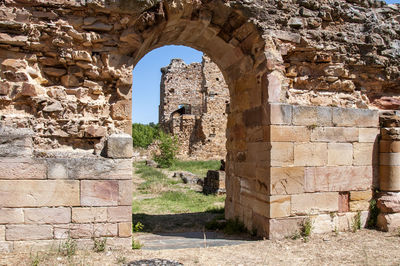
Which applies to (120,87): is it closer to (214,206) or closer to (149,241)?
(149,241)

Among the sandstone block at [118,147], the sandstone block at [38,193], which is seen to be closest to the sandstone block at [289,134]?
the sandstone block at [118,147]

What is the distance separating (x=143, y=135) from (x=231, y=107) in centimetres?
2433

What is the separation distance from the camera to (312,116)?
5582mm

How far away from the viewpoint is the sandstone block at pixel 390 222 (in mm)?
5668

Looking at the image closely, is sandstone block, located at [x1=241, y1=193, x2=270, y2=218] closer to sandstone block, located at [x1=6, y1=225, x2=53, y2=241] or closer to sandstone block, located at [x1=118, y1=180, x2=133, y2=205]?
sandstone block, located at [x1=118, y1=180, x2=133, y2=205]

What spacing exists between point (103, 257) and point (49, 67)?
269cm

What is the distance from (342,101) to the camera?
6.11 meters

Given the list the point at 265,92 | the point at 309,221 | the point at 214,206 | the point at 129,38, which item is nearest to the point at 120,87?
the point at 129,38

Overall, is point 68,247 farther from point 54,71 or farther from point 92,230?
point 54,71

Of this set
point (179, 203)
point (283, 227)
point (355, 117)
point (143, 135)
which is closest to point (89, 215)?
point (283, 227)

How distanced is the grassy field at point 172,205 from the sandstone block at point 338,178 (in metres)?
2.47

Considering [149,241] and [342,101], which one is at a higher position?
[342,101]

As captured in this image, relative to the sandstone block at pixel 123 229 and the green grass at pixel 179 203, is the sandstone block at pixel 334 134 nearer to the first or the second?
the sandstone block at pixel 123 229

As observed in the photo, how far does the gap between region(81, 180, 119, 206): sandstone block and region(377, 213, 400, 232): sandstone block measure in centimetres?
429
